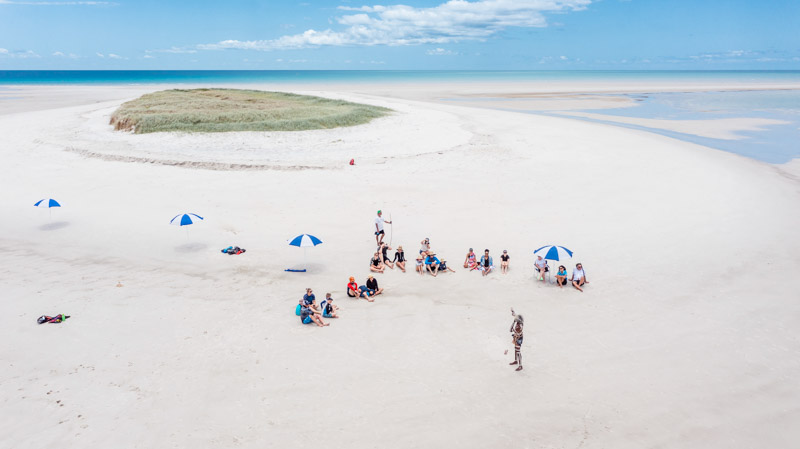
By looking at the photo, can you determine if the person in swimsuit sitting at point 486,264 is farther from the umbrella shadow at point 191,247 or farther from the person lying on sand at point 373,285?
the umbrella shadow at point 191,247

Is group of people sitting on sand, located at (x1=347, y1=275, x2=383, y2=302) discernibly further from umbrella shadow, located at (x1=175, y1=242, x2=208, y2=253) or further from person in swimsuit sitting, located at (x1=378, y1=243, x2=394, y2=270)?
umbrella shadow, located at (x1=175, y1=242, x2=208, y2=253)

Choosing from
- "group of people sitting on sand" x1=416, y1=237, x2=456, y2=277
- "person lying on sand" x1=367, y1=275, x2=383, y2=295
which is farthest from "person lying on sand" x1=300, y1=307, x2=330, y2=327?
"group of people sitting on sand" x1=416, y1=237, x2=456, y2=277

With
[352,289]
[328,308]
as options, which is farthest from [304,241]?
[328,308]

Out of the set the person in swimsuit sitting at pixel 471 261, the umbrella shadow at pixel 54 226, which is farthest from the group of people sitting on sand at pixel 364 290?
the umbrella shadow at pixel 54 226

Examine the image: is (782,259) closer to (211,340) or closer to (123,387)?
(211,340)

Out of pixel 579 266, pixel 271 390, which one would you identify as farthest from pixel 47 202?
pixel 579 266

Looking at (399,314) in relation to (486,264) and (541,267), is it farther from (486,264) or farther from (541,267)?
(541,267)
